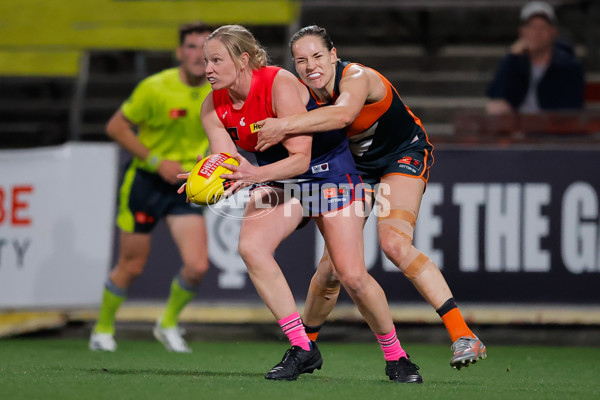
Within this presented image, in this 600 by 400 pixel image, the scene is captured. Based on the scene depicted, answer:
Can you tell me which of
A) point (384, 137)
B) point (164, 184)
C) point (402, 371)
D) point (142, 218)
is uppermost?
point (384, 137)

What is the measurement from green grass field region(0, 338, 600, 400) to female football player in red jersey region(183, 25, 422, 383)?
31 centimetres

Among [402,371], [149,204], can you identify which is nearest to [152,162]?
[149,204]

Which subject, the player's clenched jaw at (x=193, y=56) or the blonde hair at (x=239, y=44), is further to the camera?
the player's clenched jaw at (x=193, y=56)

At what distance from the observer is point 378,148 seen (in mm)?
5469

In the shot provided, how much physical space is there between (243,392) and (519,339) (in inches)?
173

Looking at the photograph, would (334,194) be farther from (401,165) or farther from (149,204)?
(149,204)

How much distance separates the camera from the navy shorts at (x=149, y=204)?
7.08 metres

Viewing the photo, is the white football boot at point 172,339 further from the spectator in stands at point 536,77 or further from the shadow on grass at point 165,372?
the spectator in stands at point 536,77

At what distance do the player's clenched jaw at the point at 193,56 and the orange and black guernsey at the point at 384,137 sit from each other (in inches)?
78.2

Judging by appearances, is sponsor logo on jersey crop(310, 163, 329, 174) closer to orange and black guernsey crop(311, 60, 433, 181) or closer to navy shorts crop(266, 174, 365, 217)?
navy shorts crop(266, 174, 365, 217)

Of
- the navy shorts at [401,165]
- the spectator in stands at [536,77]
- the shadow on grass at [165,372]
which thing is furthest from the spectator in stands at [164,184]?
the spectator in stands at [536,77]

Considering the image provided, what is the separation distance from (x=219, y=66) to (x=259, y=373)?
1819 millimetres

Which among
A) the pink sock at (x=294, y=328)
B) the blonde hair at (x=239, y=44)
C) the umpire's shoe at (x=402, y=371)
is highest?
the blonde hair at (x=239, y=44)

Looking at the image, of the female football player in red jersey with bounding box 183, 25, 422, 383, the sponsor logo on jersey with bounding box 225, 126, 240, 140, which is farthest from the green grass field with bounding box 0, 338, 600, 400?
the sponsor logo on jersey with bounding box 225, 126, 240, 140
